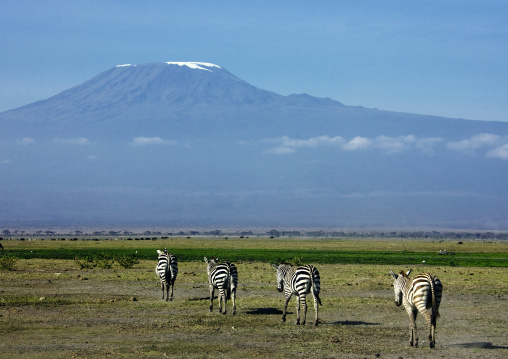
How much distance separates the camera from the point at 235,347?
20.0 meters

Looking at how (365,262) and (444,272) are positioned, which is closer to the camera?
(444,272)

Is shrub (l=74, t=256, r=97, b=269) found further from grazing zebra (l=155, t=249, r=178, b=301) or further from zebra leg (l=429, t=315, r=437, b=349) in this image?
zebra leg (l=429, t=315, r=437, b=349)

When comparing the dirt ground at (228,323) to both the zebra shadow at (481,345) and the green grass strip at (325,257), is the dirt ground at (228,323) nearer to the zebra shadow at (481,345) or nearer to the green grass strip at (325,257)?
the zebra shadow at (481,345)

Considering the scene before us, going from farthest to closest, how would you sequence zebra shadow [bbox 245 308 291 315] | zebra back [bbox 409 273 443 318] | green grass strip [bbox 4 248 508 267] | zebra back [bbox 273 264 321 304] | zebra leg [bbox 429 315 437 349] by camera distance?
green grass strip [bbox 4 248 508 267]
zebra shadow [bbox 245 308 291 315]
zebra back [bbox 273 264 321 304]
zebra leg [bbox 429 315 437 349]
zebra back [bbox 409 273 443 318]

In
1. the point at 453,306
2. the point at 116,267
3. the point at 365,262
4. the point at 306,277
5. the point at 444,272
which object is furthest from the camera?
the point at 365,262

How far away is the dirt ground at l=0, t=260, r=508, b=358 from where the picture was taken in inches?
766

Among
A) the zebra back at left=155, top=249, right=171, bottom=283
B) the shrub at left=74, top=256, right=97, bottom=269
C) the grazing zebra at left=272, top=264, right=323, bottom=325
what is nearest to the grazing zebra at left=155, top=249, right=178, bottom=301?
the zebra back at left=155, top=249, right=171, bottom=283

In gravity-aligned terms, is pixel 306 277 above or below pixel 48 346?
above

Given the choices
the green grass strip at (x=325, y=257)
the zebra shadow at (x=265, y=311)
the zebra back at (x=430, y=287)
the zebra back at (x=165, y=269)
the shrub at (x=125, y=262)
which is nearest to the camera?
the zebra back at (x=430, y=287)

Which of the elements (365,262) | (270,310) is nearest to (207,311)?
(270,310)

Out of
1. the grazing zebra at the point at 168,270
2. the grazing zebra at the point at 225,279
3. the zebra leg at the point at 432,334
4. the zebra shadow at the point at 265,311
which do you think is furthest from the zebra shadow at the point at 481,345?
the grazing zebra at the point at 168,270

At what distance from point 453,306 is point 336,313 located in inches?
204

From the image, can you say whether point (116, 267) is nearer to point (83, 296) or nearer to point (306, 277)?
point (83, 296)

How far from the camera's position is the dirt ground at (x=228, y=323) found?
19.5 metres
